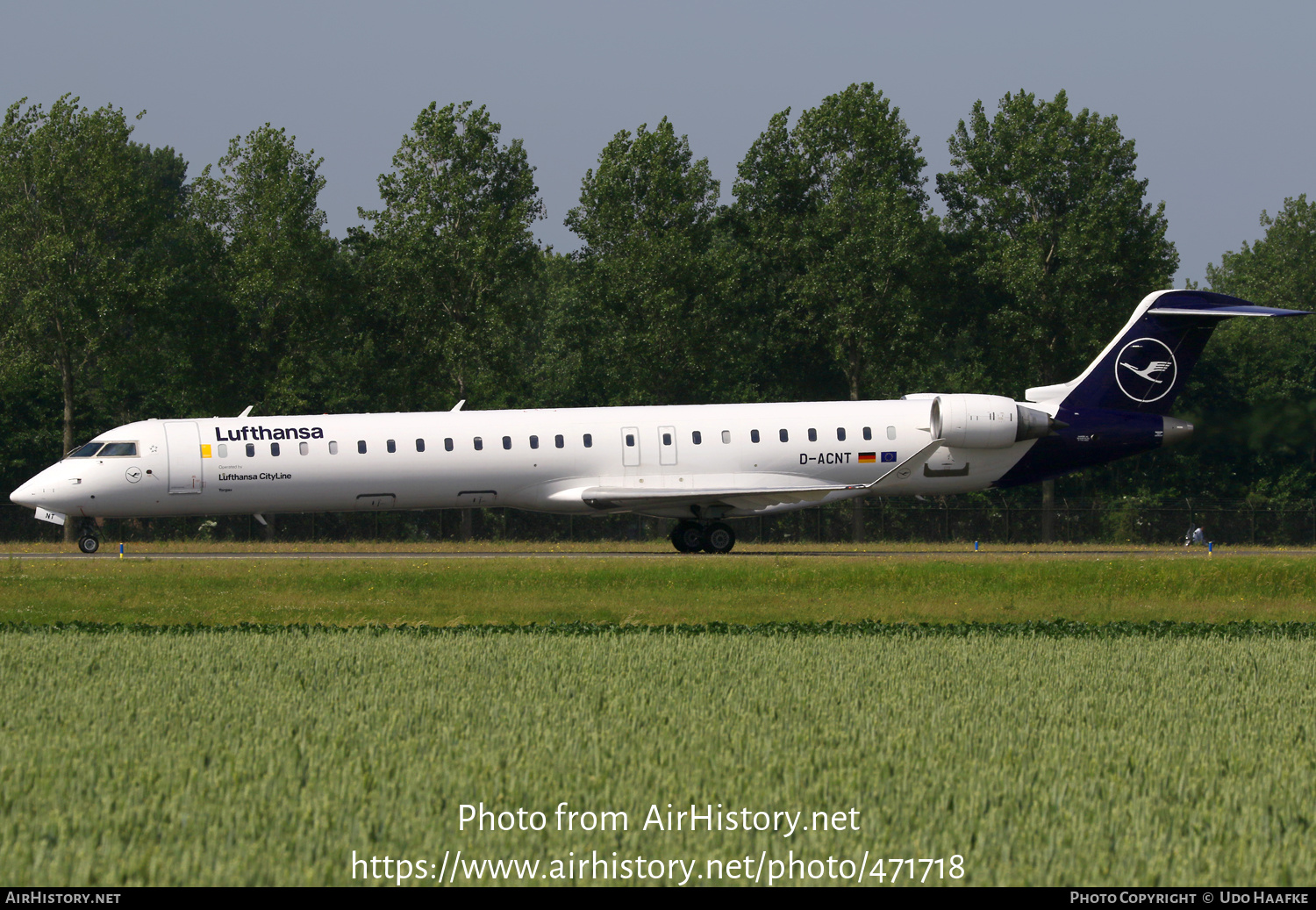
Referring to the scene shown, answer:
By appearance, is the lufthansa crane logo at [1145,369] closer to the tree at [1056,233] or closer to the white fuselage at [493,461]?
the white fuselage at [493,461]

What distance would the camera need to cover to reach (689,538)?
3366 centimetres

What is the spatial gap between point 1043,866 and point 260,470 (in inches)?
1067

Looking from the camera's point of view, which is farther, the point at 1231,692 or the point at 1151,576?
the point at 1151,576

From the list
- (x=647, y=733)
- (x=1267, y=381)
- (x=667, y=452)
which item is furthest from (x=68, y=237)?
(x=1267, y=381)

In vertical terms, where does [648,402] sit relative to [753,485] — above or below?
above

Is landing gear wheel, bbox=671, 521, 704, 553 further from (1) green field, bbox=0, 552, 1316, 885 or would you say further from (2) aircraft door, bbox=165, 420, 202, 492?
(2) aircraft door, bbox=165, 420, 202, 492

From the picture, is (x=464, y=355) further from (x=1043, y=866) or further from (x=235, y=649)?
(x=1043, y=866)

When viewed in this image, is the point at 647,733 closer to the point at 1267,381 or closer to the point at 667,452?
the point at 667,452

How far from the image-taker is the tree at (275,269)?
1959 inches

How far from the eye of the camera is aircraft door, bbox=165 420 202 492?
32.0 m

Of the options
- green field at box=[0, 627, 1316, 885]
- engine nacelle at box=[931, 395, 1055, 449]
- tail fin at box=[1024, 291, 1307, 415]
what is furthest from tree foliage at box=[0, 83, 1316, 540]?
green field at box=[0, 627, 1316, 885]

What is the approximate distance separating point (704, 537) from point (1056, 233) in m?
26.3

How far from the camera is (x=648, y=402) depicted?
51438mm

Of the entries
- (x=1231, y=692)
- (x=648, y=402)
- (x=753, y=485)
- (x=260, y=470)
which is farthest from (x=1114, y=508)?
(x=1231, y=692)
